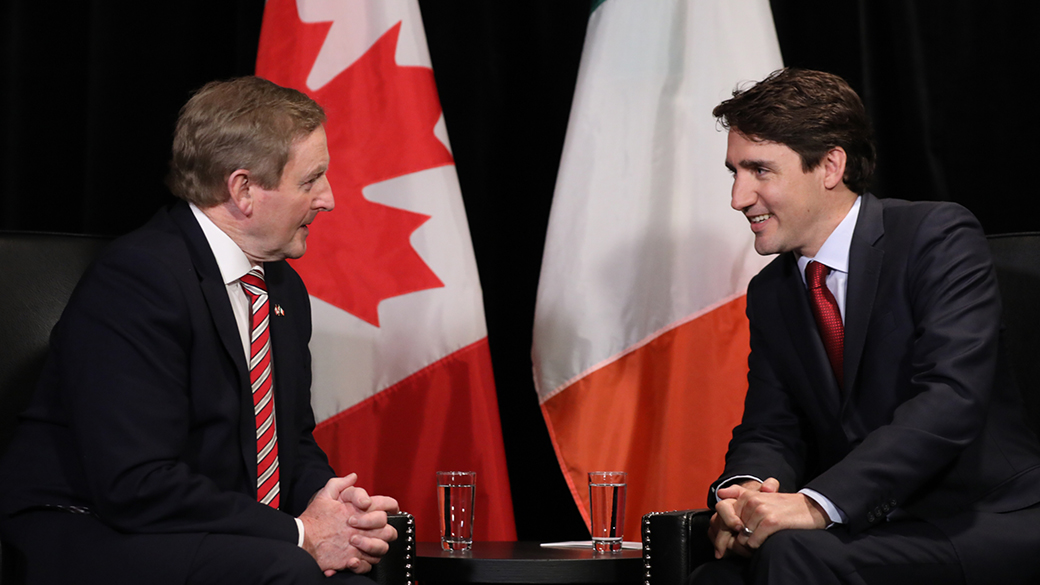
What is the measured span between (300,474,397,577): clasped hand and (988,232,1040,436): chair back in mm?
1465

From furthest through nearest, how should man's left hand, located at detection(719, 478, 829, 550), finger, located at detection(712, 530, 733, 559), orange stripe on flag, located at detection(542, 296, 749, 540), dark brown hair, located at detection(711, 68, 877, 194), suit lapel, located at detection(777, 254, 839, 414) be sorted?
orange stripe on flag, located at detection(542, 296, 749, 540)
dark brown hair, located at detection(711, 68, 877, 194)
suit lapel, located at detection(777, 254, 839, 414)
finger, located at detection(712, 530, 733, 559)
man's left hand, located at detection(719, 478, 829, 550)

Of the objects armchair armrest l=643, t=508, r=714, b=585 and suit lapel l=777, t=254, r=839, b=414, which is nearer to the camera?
armchair armrest l=643, t=508, r=714, b=585

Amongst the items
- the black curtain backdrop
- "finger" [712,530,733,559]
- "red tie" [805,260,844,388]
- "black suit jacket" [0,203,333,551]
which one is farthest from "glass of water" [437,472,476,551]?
the black curtain backdrop

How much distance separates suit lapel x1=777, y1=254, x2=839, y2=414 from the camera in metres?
2.22

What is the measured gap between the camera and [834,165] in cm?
234

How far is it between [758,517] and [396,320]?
126 cm

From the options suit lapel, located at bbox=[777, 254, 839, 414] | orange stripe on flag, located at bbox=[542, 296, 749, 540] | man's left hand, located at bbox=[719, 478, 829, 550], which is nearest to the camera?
man's left hand, located at bbox=[719, 478, 829, 550]

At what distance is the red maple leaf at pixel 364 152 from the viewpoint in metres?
2.83

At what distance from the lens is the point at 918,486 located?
196 centimetres

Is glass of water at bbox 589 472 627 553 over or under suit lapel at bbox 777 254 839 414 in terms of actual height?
under

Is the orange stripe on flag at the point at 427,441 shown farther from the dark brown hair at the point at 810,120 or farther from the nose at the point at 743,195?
the dark brown hair at the point at 810,120

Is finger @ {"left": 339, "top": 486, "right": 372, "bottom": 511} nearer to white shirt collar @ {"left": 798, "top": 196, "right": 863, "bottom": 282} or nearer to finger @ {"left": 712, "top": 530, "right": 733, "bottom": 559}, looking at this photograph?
finger @ {"left": 712, "top": 530, "right": 733, "bottom": 559}

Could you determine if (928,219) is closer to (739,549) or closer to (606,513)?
(739,549)

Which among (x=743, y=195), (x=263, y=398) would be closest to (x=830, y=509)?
(x=743, y=195)
